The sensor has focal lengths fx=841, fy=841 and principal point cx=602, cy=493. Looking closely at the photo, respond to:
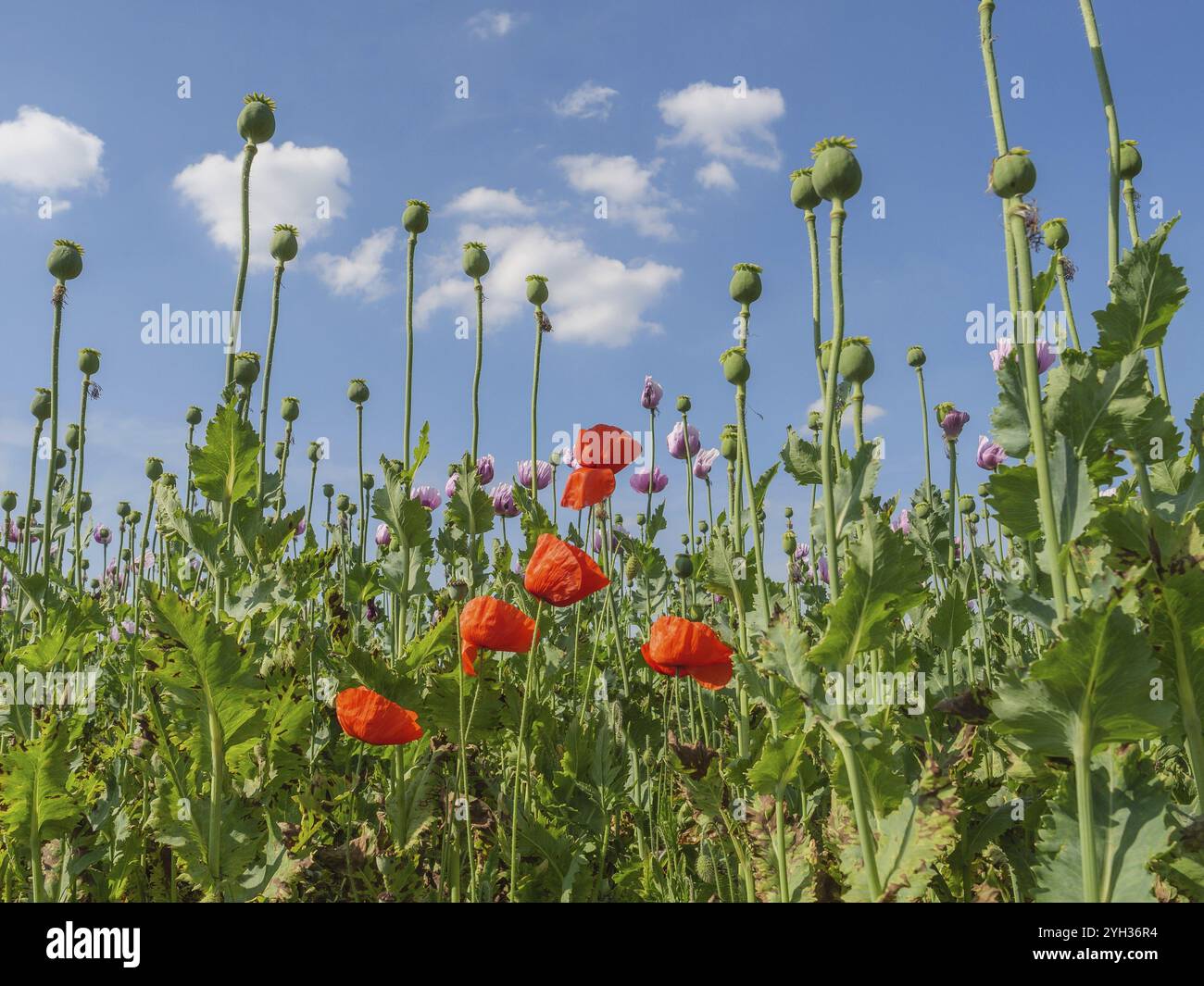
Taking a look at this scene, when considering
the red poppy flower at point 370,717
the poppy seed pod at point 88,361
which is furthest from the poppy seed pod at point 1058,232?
the poppy seed pod at point 88,361

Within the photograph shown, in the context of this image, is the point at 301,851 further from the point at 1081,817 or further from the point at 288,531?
the point at 1081,817

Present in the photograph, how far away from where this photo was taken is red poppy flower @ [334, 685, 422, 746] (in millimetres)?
2012

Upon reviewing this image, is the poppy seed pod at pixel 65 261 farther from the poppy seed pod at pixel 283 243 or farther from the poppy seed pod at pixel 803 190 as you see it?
the poppy seed pod at pixel 803 190

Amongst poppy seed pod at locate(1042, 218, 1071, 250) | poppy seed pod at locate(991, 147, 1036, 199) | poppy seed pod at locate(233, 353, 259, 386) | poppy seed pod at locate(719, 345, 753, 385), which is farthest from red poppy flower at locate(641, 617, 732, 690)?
poppy seed pod at locate(233, 353, 259, 386)

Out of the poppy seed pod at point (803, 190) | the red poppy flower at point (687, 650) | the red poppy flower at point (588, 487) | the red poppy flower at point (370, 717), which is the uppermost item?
the poppy seed pod at point (803, 190)

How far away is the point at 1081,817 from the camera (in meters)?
1.38

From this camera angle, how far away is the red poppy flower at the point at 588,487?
3.00 metres

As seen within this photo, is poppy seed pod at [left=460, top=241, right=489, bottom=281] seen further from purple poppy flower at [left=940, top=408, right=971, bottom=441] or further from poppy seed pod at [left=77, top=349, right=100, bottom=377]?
purple poppy flower at [left=940, top=408, right=971, bottom=441]

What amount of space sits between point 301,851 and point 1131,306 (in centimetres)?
231

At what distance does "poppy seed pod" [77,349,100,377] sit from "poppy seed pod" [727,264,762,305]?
324 cm

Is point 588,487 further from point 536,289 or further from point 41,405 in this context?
point 41,405

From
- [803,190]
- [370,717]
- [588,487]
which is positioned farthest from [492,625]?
[803,190]

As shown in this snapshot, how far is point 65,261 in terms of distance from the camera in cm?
305

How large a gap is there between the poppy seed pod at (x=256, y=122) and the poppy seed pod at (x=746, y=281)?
1.54 m
